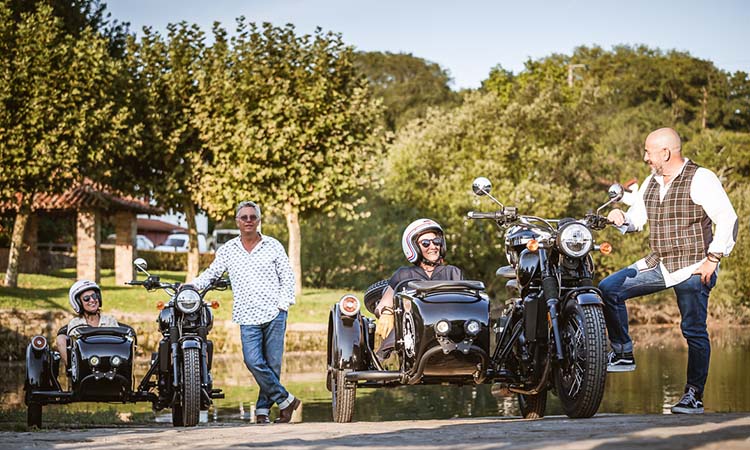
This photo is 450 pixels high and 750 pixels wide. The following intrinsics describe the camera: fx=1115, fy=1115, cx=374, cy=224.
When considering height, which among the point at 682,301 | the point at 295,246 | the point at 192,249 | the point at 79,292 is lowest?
the point at 682,301

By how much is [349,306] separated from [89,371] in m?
2.41

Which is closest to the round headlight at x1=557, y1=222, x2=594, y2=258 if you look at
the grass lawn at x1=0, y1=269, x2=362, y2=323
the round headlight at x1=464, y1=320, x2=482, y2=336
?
the round headlight at x1=464, y1=320, x2=482, y2=336

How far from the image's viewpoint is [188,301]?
9461 millimetres

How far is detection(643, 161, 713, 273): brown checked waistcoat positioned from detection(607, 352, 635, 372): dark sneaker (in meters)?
0.85

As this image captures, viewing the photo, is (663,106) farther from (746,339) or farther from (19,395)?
(19,395)

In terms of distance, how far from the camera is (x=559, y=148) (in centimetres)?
4516

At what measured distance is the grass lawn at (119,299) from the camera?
93.2 feet

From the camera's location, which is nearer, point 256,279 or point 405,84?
point 256,279

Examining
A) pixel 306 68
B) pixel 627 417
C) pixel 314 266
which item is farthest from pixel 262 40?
pixel 627 417

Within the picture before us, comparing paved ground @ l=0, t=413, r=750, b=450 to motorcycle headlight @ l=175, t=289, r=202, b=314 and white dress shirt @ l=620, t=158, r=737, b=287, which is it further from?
motorcycle headlight @ l=175, t=289, r=202, b=314

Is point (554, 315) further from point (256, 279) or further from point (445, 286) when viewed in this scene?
point (256, 279)

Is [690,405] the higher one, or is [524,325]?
[524,325]

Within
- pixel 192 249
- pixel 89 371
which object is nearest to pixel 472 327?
pixel 89 371

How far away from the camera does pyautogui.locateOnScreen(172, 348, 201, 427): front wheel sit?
9.02m
